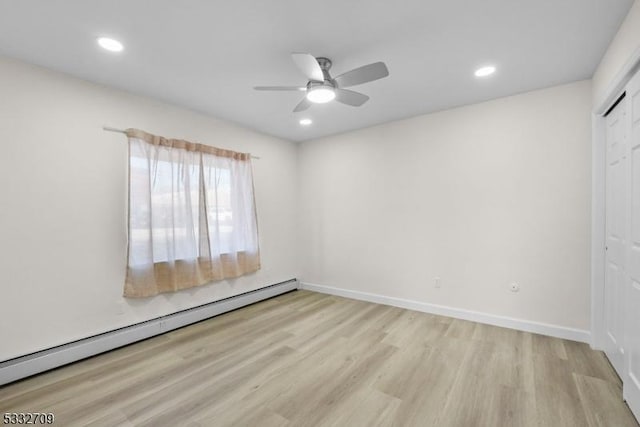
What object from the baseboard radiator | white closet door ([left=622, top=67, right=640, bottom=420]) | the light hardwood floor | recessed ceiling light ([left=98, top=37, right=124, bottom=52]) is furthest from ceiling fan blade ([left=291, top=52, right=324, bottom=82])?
the baseboard radiator

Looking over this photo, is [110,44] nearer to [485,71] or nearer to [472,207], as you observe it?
[485,71]

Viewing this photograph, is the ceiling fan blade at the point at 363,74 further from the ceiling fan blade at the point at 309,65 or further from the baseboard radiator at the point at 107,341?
the baseboard radiator at the point at 107,341

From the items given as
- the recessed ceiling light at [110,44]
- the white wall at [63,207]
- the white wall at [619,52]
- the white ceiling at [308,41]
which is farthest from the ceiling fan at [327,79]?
the white wall at [63,207]

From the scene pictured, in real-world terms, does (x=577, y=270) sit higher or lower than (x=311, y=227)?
lower

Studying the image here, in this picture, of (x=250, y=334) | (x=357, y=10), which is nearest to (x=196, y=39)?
(x=357, y=10)

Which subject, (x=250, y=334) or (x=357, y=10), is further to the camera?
(x=250, y=334)

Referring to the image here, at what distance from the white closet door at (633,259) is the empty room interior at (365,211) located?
0.02 metres

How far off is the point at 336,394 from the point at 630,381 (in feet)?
6.41

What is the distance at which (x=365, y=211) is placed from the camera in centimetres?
419

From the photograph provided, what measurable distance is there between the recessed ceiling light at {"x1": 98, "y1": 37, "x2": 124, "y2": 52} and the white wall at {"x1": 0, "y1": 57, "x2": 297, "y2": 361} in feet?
2.50

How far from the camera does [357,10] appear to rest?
1.77 metres

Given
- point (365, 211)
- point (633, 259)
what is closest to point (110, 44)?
point (365, 211)

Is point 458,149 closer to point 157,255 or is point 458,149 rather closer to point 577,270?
point 577,270

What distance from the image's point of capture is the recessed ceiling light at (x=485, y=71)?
2.50 meters
